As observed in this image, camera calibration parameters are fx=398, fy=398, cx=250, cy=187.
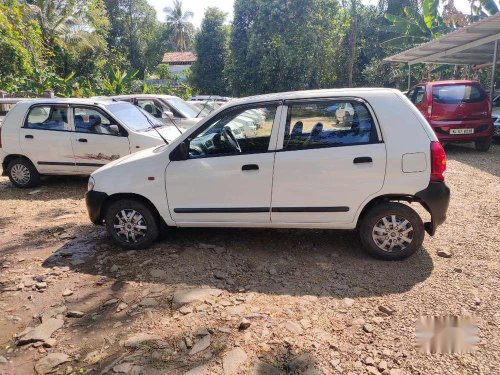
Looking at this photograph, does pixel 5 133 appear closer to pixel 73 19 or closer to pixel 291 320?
pixel 291 320

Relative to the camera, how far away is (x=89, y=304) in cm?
361

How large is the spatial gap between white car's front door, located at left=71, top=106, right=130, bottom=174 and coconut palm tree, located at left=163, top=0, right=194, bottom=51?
49.1m

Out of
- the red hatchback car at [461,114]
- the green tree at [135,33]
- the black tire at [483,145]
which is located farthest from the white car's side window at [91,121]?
the green tree at [135,33]

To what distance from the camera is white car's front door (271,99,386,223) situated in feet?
13.0

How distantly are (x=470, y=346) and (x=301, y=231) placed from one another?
2484 mm

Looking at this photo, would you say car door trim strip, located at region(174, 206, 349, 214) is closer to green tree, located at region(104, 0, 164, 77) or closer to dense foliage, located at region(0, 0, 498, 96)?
dense foliage, located at region(0, 0, 498, 96)

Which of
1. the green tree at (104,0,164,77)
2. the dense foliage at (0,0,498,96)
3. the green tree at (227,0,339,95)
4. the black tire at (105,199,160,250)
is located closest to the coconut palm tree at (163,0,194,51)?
the green tree at (104,0,164,77)

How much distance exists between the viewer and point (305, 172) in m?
4.04

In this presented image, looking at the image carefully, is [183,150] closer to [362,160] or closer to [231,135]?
[231,135]

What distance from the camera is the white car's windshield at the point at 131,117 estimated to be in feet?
23.9

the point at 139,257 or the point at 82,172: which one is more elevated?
the point at 82,172

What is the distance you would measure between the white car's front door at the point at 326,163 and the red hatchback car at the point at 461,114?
21.4 ft

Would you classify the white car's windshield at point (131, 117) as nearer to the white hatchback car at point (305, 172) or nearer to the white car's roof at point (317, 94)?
the white hatchback car at point (305, 172)

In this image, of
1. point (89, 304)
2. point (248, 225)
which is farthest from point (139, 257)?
point (248, 225)
